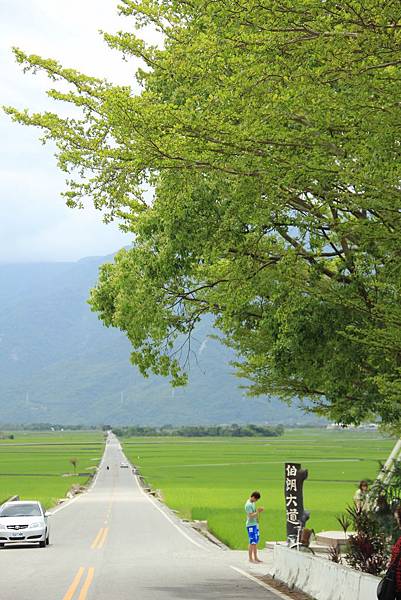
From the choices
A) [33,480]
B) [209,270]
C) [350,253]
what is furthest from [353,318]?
[33,480]

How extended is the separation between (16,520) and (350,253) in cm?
1741

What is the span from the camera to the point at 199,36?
47.1 ft

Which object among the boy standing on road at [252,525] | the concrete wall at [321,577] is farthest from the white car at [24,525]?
the concrete wall at [321,577]

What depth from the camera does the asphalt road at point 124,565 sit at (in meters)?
19.2

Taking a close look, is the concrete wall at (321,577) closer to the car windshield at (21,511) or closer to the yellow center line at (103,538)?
the yellow center line at (103,538)

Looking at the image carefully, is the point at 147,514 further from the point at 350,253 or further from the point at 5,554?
the point at 350,253

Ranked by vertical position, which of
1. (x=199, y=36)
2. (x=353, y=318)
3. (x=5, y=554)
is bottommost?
(x=5, y=554)

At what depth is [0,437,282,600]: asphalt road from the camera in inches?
755

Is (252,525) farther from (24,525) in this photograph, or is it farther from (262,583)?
(24,525)

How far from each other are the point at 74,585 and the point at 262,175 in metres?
9.19

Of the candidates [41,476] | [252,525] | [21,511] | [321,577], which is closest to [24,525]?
[21,511]

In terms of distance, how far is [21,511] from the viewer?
3350 cm

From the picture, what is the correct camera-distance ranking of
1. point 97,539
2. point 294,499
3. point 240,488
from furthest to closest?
point 240,488 < point 97,539 < point 294,499

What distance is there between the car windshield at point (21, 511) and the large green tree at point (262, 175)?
11.5m
